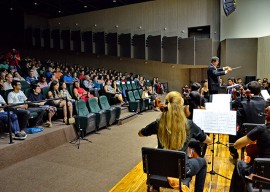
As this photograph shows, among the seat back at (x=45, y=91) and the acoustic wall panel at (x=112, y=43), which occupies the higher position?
the acoustic wall panel at (x=112, y=43)

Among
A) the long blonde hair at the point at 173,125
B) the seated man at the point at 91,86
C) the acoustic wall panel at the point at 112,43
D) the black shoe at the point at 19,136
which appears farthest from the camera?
the acoustic wall panel at the point at 112,43

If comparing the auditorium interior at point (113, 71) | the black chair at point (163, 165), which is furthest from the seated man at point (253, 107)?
the black chair at point (163, 165)

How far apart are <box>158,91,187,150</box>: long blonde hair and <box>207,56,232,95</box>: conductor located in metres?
2.46

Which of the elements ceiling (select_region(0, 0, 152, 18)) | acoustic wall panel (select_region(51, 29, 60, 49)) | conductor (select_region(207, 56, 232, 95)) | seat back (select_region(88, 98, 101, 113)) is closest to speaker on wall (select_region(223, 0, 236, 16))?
ceiling (select_region(0, 0, 152, 18))

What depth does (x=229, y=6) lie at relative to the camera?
11070 millimetres

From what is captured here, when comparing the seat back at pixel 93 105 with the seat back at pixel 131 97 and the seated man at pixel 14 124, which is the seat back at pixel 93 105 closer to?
the seated man at pixel 14 124

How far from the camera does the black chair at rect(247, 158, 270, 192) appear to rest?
71.1 inches

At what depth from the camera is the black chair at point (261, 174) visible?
5.92 feet

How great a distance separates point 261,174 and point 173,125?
2.46 feet

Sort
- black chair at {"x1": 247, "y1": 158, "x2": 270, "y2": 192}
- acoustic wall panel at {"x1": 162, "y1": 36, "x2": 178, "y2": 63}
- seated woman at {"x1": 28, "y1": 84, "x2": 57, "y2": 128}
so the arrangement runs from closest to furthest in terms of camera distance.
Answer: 1. black chair at {"x1": 247, "y1": 158, "x2": 270, "y2": 192}
2. seated woman at {"x1": 28, "y1": 84, "x2": 57, "y2": 128}
3. acoustic wall panel at {"x1": 162, "y1": 36, "x2": 178, "y2": 63}

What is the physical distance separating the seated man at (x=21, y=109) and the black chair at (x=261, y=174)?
371 cm

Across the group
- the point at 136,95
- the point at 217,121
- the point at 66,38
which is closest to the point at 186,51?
the point at 136,95

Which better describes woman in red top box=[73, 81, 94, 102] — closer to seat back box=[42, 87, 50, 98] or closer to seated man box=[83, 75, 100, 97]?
seated man box=[83, 75, 100, 97]

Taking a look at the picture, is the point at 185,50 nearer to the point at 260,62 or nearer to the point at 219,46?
the point at 219,46
